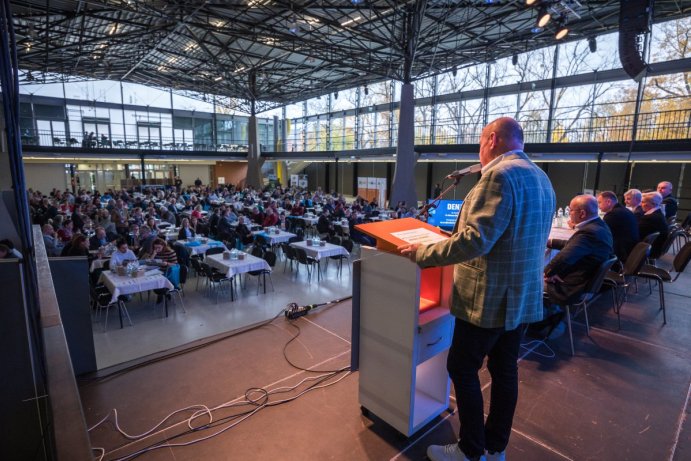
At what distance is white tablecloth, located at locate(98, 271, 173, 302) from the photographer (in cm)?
549

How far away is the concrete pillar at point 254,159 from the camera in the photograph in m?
26.3

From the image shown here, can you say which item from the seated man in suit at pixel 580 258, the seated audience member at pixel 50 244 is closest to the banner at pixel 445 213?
the seated man in suit at pixel 580 258

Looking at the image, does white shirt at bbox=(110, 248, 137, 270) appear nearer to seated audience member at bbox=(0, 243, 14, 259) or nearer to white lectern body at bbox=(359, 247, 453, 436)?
seated audience member at bbox=(0, 243, 14, 259)

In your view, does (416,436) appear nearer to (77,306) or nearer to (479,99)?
(77,306)

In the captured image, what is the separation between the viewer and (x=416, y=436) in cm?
257

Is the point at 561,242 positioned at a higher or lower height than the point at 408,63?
lower

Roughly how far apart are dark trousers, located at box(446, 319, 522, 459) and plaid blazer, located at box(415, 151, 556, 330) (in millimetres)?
119

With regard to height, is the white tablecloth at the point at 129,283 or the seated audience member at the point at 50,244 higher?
the seated audience member at the point at 50,244

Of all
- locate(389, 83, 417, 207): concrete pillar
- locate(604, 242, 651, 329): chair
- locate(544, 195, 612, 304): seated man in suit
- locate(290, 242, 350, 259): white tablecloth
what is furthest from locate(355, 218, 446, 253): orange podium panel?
locate(389, 83, 417, 207): concrete pillar

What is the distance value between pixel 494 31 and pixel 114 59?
20.0 metres

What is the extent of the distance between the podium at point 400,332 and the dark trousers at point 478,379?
0.99 feet

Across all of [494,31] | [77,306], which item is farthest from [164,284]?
[494,31]

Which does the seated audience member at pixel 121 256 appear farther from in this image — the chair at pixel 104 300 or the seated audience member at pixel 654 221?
the seated audience member at pixel 654 221

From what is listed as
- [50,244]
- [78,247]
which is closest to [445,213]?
[78,247]
